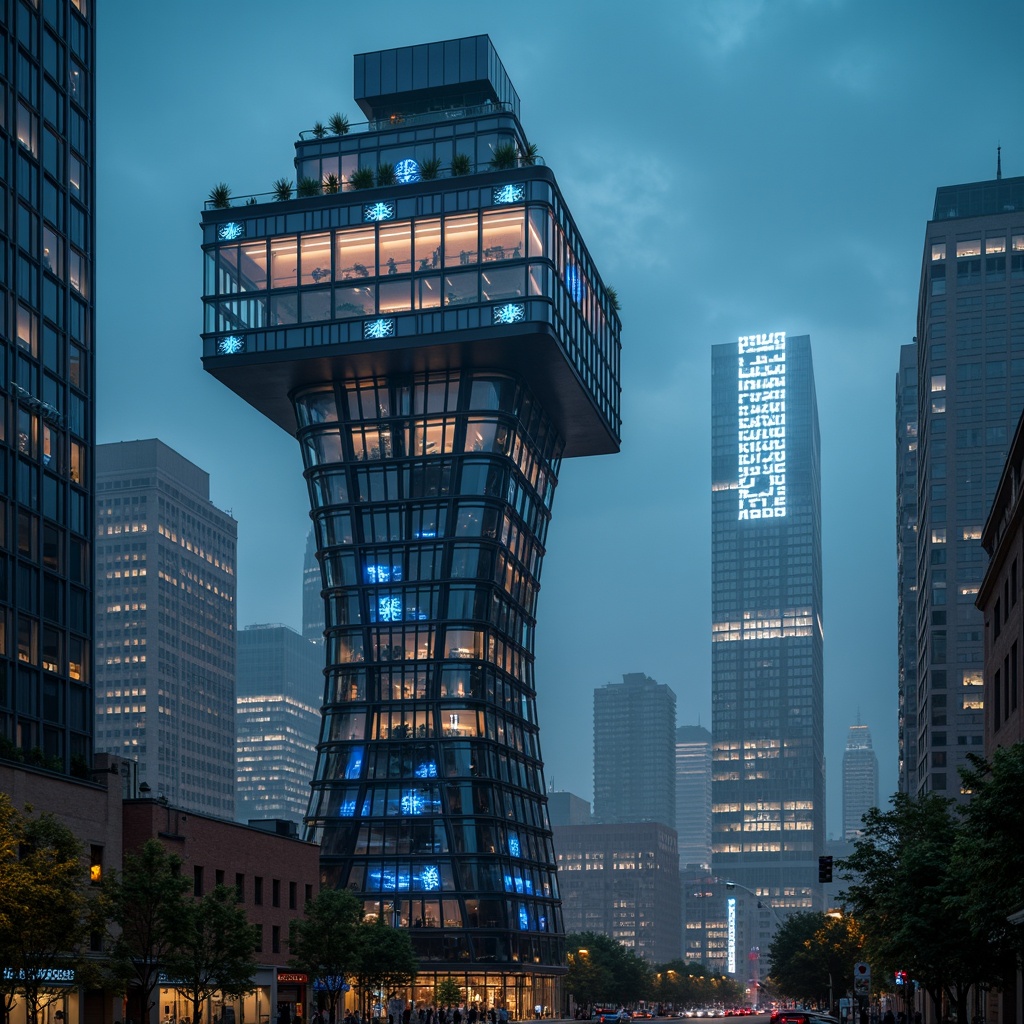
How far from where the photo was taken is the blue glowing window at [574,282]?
14650 cm

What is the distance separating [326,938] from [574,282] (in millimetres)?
77501

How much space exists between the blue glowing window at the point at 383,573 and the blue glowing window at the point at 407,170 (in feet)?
116

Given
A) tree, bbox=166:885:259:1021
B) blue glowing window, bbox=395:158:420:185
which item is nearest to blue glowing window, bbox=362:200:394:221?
blue glowing window, bbox=395:158:420:185

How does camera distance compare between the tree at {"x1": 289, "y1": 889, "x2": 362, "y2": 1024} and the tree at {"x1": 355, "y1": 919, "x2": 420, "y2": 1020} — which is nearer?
the tree at {"x1": 289, "y1": 889, "x2": 362, "y2": 1024}

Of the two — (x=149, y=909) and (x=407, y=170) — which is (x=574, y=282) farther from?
(x=149, y=909)

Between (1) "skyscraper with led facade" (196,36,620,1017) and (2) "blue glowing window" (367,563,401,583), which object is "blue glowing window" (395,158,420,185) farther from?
(2) "blue glowing window" (367,563,401,583)

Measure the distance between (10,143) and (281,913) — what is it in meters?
47.0

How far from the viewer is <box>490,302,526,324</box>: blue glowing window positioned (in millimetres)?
136000

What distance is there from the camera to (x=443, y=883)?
452ft

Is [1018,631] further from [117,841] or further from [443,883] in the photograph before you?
[443,883]

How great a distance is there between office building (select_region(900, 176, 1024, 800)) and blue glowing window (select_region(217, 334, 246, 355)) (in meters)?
79.3

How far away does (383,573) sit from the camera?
142875mm

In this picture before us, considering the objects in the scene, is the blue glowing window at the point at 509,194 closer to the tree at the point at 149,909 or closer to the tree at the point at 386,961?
the tree at the point at 386,961

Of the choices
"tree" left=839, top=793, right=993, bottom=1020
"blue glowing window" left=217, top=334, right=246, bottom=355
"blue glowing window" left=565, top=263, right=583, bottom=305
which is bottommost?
"tree" left=839, top=793, right=993, bottom=1020
